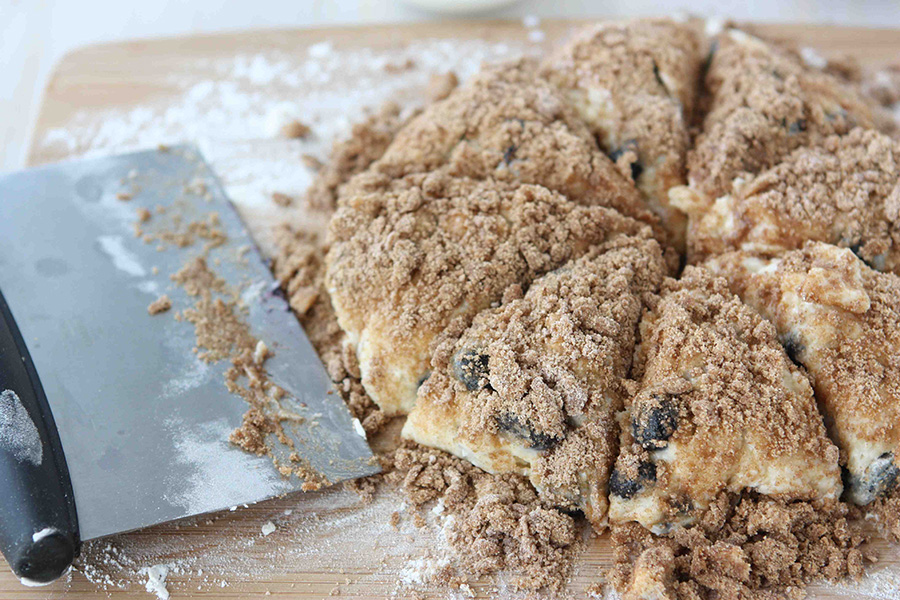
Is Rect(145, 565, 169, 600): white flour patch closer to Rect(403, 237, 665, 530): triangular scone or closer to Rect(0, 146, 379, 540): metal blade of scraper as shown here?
Rect(0, 146, 379, 540): metal blade of scraper

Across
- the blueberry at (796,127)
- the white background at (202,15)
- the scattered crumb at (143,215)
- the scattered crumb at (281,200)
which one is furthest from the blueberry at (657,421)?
the white background at (202,15)

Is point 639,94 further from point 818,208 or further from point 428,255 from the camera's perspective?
point 428,255

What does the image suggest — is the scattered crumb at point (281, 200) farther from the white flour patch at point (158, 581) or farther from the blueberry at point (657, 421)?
the blueberry at point (657, 421)

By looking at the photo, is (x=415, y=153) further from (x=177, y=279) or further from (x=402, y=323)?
(x=177, y=279)

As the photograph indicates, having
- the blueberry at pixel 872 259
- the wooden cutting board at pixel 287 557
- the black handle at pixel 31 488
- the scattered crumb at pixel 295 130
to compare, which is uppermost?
the blueberry at pixel 872 259

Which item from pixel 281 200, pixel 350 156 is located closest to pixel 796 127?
pixel 350 156
